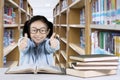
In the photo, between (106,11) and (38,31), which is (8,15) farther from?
(106,11)

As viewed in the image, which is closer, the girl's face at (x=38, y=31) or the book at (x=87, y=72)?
the book at (x=87, y=72)

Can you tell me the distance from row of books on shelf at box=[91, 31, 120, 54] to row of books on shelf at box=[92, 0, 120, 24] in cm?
11

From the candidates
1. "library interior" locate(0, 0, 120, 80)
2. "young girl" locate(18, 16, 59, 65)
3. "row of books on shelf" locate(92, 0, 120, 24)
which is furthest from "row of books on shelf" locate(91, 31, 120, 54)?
"young girl" locate(18, 16, 59, 65)

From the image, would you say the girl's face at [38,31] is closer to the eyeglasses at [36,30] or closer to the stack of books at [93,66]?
the eyeglasses at [36,30]

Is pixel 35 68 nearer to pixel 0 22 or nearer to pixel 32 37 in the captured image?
pixel 32 37

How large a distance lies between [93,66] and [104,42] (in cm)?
110

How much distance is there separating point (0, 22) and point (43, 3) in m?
Result: 8.32

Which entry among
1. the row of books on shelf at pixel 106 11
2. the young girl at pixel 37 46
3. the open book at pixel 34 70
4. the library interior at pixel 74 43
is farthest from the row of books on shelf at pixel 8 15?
the open book at pixel 34 70

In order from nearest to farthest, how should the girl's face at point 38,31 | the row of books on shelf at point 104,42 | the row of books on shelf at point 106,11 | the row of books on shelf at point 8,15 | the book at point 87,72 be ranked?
1. the book at point 87,72
2. the row of books on shelf at point 106,11
3. the row of books on shelf at point 104,42
4. the girl's face at point 38,31
5. the row of books on shelf at point 8,15

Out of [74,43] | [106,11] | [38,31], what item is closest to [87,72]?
[106,11]

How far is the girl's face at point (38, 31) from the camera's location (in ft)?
7.47

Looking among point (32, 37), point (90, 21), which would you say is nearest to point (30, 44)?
point (32, 37)

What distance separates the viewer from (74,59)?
1.10 meters

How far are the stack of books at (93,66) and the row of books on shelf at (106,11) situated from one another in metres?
0.59
